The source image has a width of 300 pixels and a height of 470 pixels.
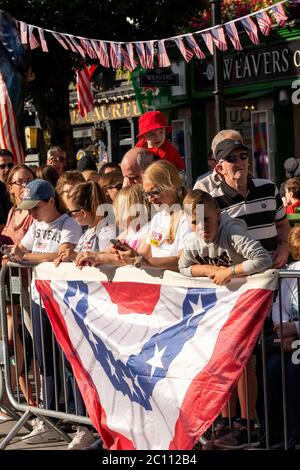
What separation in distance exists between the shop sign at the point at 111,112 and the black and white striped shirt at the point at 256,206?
73.6 ft

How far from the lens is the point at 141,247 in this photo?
670 cm

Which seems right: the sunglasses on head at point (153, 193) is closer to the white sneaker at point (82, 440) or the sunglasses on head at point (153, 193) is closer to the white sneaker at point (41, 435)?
the white sneaker at point (82, 440)

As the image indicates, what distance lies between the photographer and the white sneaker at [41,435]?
299 inches

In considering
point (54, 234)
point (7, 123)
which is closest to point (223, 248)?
point (54, 234)

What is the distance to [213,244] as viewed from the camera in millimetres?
5895

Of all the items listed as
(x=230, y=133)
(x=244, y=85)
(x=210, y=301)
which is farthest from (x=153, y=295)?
(x=244, y=85)

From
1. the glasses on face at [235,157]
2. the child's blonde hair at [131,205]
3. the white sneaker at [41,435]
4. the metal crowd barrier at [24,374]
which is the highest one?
the glasses on face at [235,157]

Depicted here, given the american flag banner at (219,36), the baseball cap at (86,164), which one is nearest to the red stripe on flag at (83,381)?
the baseball cap at (86,164)

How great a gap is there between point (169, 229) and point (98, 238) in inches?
27.8

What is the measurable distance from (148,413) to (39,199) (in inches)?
80.8

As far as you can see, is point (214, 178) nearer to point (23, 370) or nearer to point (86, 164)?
point (23, 370)

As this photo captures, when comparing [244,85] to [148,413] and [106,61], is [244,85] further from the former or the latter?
[148,413]

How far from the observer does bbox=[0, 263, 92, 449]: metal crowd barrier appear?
727cm

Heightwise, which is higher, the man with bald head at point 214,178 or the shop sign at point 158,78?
the shop sign at point 158,78
